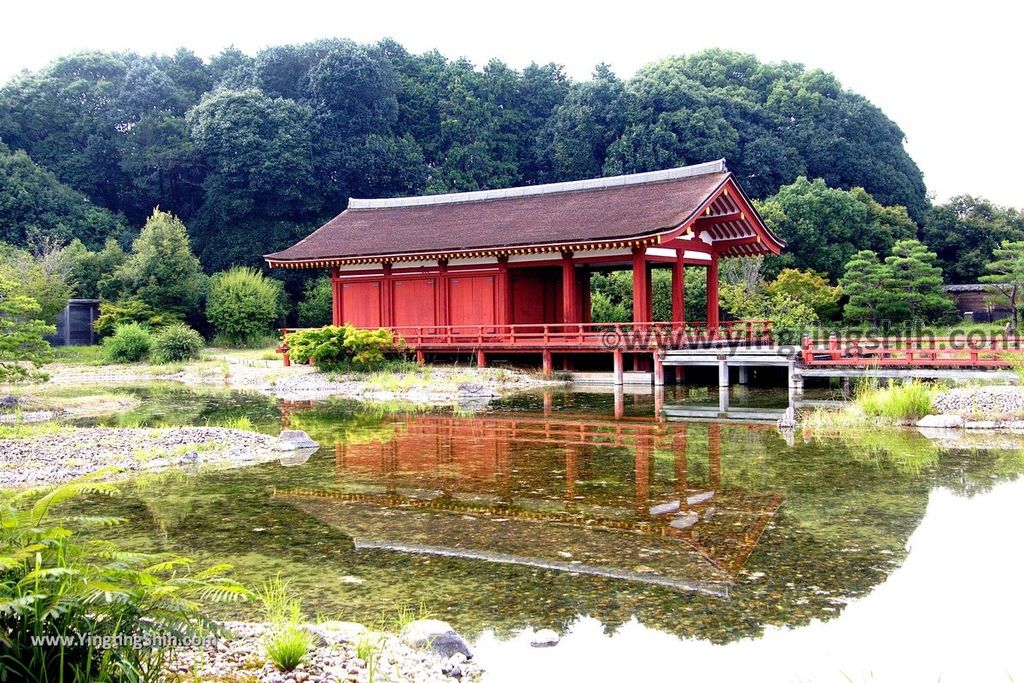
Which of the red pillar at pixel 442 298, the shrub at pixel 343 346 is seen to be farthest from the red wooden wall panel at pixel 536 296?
the shrub at pixel 343 346

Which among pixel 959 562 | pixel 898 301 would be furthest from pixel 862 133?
pixel 959 562

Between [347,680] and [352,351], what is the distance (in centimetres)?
1997

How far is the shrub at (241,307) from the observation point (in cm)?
3403

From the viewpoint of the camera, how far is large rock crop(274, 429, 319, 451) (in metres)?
12.3

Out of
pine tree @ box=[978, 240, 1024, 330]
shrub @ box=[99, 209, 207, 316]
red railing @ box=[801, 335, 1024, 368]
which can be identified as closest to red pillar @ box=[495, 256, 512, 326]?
red railing @ box=[801, 335, 1024, 368]

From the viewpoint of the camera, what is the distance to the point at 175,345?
95.5 ft

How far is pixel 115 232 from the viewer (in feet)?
138

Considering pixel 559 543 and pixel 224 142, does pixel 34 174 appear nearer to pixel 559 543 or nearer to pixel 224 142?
pixel 224 142

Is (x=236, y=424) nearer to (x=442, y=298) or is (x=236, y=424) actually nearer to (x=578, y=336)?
(x=578, y=336)

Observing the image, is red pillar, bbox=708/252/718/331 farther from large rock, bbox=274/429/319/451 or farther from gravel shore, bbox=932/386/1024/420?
large rock, bbox=274/429/319/451

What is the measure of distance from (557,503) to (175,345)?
77.5 feet

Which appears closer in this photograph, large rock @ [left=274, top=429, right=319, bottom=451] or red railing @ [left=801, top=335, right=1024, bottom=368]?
large rock @ [left=274, top=429, right=319, bottom=451]

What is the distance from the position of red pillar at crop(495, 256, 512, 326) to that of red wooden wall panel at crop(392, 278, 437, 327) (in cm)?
225

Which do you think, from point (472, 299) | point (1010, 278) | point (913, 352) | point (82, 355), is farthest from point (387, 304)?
point (1010, 278)
